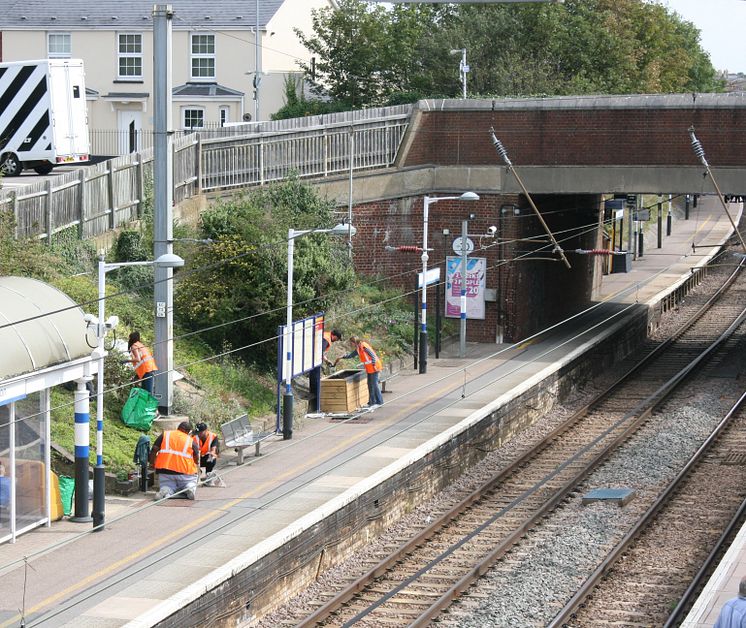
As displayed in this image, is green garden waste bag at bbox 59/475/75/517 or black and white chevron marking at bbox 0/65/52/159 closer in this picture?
green garden waste bag at bbox 59/475/75/517

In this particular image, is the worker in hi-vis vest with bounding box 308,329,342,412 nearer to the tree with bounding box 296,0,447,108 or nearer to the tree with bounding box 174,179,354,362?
the tree with bounding box 174,179,354,362

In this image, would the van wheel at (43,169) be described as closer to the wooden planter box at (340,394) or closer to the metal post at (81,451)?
the wooden planter box at (340,394)

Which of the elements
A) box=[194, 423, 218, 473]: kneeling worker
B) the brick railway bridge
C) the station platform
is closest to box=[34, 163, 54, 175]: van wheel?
the brick railway bridge

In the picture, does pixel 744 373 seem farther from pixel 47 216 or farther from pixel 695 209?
pixel 695 209

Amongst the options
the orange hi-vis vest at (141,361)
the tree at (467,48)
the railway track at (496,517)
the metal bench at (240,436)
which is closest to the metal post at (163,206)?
the orange hi-vis vest at (141,361)

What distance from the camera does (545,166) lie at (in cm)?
3506

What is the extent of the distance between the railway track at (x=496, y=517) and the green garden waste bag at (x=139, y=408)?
473 centimetres

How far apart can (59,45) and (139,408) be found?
121 feet

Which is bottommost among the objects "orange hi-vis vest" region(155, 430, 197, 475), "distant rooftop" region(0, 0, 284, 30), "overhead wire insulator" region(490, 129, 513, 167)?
"orange hi-vis vest" region(155, 430, 197, 475)

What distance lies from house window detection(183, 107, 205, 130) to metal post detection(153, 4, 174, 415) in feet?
109

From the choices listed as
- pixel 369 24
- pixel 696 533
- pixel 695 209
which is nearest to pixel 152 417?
pixel 696 533

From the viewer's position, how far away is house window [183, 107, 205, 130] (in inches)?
2162

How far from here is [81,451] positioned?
59.3 ft

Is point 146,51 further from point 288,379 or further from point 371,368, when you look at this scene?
point 288,379
